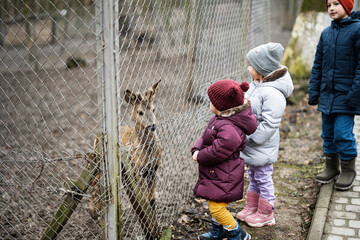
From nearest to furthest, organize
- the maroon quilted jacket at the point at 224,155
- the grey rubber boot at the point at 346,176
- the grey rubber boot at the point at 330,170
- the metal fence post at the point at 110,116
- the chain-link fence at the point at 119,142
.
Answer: the metal fence post at the point at 110,116
the chain-link fence at the point at 119,142
the maroon quilted jacket at the point at 224,155
the grey rubber boot at the point at 346,176
the grey rubber boot at the point at 330,170

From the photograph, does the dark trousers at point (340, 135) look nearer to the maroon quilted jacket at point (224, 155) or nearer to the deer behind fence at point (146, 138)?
the maroon quilted jacket at point (224, 155)

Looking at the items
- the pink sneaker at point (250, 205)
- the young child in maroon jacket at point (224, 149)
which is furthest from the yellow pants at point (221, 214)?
the pink sneaker at point (250, 205)

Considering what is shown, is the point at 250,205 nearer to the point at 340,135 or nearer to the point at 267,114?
the point at 267,114

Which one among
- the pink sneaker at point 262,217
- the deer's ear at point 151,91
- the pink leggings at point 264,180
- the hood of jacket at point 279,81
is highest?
the deer's ear at point 151,91

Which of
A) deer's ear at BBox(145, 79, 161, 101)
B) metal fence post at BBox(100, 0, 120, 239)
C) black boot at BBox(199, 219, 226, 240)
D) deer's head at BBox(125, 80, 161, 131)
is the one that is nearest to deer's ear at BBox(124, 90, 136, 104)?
deer's head at BBox(125, 80, 161, 131)

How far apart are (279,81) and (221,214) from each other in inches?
52.4

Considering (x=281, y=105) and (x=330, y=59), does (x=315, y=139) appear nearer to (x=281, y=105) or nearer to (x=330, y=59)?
(x=330, y=59)

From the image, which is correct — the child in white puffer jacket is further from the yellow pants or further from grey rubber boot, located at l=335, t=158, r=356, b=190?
grey rubber boot, located at l=335, t=158, r=356, b=190

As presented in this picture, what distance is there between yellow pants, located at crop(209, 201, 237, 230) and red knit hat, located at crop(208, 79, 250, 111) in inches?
31.6

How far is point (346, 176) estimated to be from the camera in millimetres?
4336

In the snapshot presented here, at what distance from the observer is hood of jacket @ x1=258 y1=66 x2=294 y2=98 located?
344cm

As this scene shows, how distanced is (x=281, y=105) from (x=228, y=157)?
0.82m

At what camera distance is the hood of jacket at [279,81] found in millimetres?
3443

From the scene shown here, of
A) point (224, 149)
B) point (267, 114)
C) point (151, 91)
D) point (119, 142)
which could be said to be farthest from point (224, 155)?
point (151, 91)
